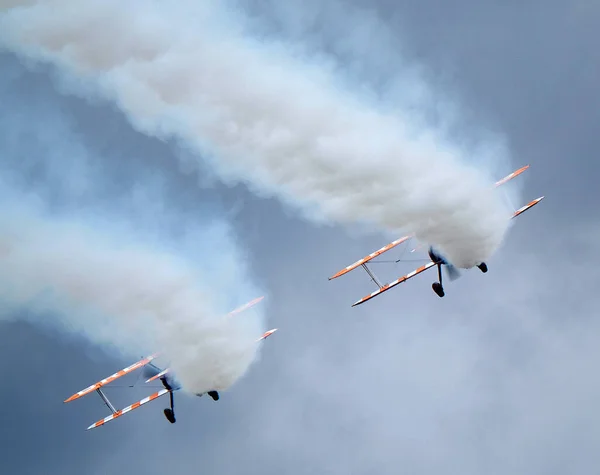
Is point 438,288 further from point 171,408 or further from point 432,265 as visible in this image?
point 171,408

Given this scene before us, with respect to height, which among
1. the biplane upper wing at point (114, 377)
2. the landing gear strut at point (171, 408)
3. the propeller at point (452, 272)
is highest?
the biplane upper wing at point (114, 377)

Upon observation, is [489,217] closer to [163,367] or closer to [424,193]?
[424,193]

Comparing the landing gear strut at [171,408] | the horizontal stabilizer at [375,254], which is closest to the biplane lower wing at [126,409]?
the landing gear strut at [171,408]

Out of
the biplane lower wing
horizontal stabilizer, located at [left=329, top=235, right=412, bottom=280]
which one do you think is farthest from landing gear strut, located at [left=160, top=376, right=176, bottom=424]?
horizontal stabilizer, located at [left=329, top=235, right=412, bottom=280]

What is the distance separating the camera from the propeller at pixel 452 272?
72688mm

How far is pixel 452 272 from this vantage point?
7294 cm

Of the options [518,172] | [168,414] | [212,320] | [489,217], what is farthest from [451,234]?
[168,414]

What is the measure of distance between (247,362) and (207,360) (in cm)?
221

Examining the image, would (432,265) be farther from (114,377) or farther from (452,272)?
(114,377)

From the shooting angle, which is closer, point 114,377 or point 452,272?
point 452,272

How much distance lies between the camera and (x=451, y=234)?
72000mm

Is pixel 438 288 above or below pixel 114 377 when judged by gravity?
below

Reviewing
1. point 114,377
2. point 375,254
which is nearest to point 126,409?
point 114,377

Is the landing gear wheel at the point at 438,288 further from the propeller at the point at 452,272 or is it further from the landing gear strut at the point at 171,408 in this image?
the landing gear strut at the point at 171,408
